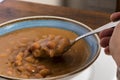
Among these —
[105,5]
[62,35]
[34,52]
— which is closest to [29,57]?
[34,52]

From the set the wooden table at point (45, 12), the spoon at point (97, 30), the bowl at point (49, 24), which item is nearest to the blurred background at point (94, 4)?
the wooden table at point (45, 12)

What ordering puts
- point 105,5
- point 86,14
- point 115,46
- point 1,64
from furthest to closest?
point 105,5 → point 86,14 → point 1,64 → point 115,46

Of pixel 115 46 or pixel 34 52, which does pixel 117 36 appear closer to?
pixel 115 46

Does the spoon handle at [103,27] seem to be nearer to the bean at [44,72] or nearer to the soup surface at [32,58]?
the soup surface at [32,58]

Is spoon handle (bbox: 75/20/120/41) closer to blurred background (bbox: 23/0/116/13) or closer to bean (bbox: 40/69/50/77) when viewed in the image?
bean (bbox: 40/69/50/77)

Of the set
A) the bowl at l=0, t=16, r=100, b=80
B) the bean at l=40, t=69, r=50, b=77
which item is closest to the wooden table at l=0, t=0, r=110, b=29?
the bowl at l=0, t=16, r=100, b=80
